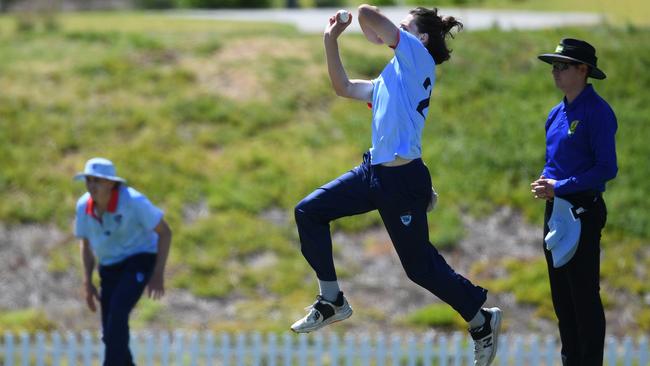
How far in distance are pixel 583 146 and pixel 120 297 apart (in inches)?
137

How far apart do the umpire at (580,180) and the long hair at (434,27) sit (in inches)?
22.9

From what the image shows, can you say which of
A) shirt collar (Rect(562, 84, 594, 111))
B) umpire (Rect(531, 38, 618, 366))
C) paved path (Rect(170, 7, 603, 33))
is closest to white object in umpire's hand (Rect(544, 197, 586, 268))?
umpire (Rect(531, 38, 618, 366))

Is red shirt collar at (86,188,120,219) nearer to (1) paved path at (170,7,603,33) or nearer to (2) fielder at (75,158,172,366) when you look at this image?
(2) fielder at (75,158,172,366)

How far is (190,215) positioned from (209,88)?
3535 millimetres

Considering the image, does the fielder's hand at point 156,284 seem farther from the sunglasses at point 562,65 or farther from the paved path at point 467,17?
the paved path at point 467,17

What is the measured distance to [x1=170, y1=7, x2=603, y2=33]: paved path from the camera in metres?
20.3

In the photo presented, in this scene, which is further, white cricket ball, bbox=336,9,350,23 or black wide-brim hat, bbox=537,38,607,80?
black wide-brim hat, bbox=537,38,607,80

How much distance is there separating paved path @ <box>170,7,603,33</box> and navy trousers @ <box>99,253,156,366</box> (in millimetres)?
11837

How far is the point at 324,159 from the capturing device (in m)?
15.3

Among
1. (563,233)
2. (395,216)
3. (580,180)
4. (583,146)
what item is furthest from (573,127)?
(395,216)

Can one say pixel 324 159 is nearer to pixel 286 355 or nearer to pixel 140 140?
pixel 140 140

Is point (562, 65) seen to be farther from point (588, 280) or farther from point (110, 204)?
point (110, 204)

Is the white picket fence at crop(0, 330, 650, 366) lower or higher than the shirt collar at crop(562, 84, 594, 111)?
lower

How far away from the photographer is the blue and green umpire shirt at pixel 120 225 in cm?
764
